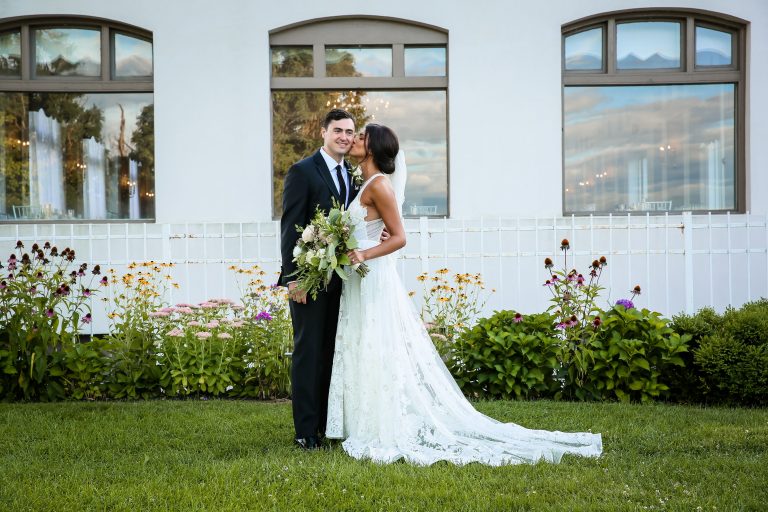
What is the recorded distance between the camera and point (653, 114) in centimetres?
902

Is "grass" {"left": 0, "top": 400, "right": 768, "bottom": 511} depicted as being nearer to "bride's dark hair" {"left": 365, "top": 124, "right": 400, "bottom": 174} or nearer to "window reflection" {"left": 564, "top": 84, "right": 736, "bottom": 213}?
"bride's dark hair" {"left": 365, "top": 124, "right": 400, "bottom": 174}

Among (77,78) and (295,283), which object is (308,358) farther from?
(77,78)

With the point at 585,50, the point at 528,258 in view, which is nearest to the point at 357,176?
the point at 528,258

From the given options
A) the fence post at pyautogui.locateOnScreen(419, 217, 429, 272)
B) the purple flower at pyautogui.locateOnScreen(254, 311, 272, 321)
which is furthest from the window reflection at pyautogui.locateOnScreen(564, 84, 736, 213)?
the purple flower at pyautogui.locateOnScreen(254, 311, 272, 321)

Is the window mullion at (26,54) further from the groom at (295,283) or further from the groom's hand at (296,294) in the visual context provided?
the groom's hand at (296,294)

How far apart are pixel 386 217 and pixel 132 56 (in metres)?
6.04

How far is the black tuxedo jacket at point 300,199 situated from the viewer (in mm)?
4090

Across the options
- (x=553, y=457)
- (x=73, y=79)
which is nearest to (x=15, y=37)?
(x=73, y=79)

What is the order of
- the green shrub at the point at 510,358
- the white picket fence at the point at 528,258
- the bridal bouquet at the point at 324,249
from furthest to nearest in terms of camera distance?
the white picket fence at the point at 528,258 < the green shrub at the point at 510,358 < the bridal bouquet at the point at 324,249

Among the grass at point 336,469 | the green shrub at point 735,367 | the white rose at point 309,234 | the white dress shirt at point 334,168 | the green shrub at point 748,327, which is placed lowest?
A: the grass at point 336,469

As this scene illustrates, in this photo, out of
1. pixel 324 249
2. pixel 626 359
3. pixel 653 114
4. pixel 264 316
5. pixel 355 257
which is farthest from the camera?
pixel 653 114

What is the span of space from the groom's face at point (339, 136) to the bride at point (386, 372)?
56mm

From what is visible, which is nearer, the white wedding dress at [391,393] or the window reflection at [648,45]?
the white wedding dress at [391,393]

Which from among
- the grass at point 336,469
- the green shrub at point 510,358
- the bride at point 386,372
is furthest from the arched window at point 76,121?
the bride at point 386,372
